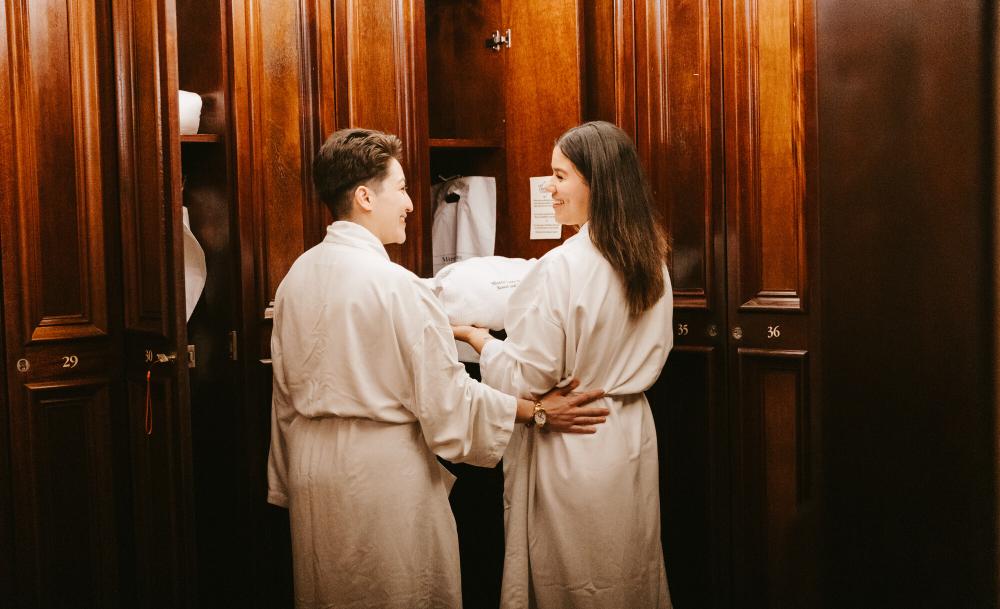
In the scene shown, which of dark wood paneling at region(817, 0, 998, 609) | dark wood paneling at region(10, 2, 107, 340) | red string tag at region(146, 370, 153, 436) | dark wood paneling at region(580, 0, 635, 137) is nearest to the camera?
dark wood paneling at region(817, 0, 998, 609)

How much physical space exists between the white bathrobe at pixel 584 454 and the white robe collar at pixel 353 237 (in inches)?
15.4

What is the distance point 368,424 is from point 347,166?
605mm

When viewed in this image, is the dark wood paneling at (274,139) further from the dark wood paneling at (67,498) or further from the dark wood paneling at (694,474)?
the dark wood paneling at (694,474)

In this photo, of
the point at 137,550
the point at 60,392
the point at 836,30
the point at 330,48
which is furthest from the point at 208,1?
the point at 836,30

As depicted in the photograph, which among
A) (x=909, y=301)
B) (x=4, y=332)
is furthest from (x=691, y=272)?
(x=909, y=301)

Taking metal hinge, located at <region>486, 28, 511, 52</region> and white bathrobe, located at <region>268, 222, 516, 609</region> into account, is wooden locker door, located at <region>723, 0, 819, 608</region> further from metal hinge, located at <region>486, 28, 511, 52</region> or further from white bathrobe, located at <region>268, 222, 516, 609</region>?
white bathrobe, located at <region>268, 222, 516, 609</region>

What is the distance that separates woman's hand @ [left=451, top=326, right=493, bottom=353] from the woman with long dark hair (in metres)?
0.12

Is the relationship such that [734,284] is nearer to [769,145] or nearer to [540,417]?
[769,145]

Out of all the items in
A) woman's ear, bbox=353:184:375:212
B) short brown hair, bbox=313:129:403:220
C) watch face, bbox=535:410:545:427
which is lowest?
watch face, bbox=535:410:545:427

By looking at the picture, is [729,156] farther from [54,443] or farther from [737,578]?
[54,443]

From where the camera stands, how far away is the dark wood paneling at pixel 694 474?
254cm

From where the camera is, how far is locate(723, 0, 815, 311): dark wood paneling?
2.34 metres

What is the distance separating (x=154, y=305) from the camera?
2076 mm

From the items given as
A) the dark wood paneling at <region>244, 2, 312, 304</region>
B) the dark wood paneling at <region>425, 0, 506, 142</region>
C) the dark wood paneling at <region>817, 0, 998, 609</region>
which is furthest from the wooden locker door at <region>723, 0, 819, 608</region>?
the dark wood paneling at <region>817, 0, 998, 609</region>
